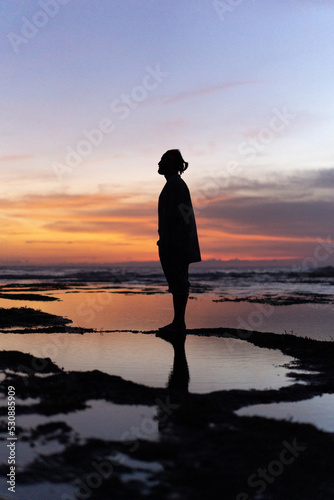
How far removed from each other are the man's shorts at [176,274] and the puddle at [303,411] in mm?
3241

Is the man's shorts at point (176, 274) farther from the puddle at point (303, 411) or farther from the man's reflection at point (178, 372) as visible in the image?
the puddle at point (303, 411)

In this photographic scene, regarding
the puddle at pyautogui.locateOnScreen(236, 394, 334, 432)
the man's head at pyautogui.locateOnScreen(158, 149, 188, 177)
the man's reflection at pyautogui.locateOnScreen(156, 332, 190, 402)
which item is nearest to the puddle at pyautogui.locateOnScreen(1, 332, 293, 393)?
the man's reflection at pyautogui.locateOnScreen(156, 332, 190, 402)

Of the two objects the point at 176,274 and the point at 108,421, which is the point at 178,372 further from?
the point at 176,274

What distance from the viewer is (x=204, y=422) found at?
10.3 feet

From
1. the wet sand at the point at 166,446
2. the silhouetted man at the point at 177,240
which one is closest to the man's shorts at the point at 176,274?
the silhouetted man at the point at 177,240

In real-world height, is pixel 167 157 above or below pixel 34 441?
above

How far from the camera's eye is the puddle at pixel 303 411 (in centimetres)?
321

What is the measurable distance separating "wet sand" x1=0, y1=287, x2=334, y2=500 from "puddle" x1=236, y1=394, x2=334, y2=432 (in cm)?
10

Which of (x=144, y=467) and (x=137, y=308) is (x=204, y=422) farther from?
(x=137, y=308)

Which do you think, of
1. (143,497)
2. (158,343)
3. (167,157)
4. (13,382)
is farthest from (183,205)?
(143,497)

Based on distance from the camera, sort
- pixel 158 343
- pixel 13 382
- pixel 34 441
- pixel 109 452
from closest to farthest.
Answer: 1. pixel 109 452
2. pixel 34 441
3. pixel 13 382
4. pixel 158 343

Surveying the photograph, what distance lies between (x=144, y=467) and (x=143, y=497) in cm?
30

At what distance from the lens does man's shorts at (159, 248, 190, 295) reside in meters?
6.79

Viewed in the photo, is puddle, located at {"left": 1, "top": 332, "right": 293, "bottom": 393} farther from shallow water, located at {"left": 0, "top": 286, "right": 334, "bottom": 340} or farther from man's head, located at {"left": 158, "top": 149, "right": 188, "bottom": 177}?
man's head, located at {"left": 158, "top": 149, "right": 188, "bottom": 177}
